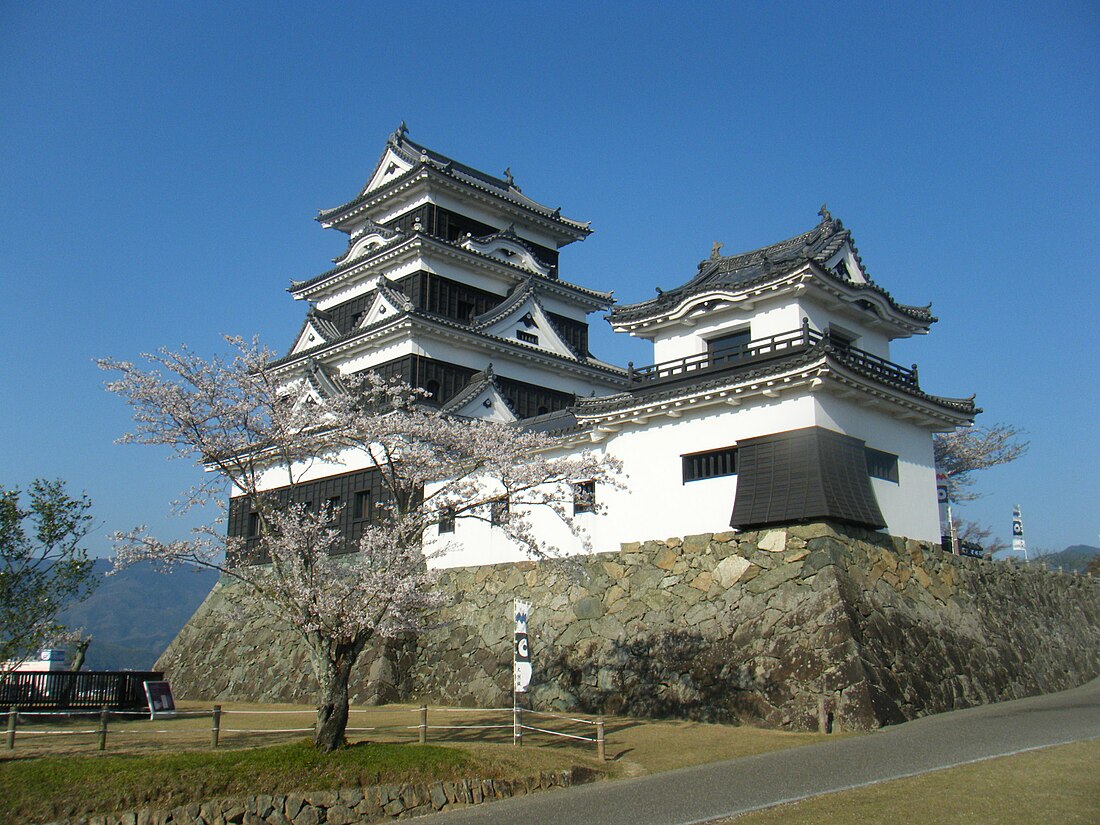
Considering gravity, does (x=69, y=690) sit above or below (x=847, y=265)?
below

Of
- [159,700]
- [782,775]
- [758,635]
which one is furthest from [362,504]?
[782,775]

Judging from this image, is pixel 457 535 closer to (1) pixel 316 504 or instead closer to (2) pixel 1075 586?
(1) pixel 316 504

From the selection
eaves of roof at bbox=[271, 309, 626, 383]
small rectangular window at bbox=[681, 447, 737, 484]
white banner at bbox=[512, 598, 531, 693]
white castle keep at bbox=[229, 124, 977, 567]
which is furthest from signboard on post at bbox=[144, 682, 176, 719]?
small rectangular window at bbox=[681, 447, 737, 484]

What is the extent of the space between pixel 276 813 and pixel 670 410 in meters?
11.2

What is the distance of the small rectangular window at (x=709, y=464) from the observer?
17.5m

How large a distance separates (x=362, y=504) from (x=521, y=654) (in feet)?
44.5

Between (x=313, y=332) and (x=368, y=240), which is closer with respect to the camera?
(x=313, y=332)

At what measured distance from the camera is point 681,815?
886cm

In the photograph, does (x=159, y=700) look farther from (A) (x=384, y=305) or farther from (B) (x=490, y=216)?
(B) (x=490, y=216)

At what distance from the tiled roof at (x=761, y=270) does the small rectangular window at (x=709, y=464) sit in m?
3.80

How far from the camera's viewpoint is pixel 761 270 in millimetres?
19719

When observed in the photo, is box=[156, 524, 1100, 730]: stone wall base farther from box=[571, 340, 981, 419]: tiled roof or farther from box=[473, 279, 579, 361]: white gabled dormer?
box=[473, 279, 579, 361]: white gabled dormer

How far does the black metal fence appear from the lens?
1847cm

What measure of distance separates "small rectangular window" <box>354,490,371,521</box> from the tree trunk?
42.9 feet
